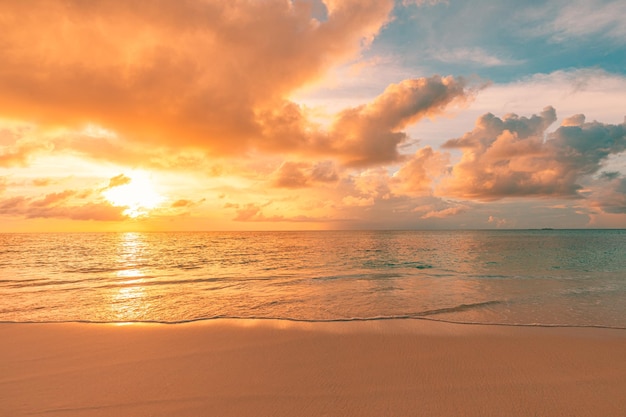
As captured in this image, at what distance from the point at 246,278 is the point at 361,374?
17217mm

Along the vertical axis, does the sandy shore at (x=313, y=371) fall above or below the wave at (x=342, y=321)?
above

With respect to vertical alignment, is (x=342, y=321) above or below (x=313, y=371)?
below

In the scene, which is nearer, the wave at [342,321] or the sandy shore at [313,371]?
the sandy shore at [313,371]

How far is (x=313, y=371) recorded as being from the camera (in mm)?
7152

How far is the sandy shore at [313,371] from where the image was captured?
5.75 meters

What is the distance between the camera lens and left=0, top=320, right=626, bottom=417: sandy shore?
5.75 metres

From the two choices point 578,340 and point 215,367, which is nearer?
point 215,367

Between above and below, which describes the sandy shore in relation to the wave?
above

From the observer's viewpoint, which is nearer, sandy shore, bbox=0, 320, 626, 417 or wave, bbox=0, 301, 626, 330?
sandy shore, bbox=0, 320, 626, 417

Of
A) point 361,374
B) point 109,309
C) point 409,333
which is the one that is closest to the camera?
point 361,374

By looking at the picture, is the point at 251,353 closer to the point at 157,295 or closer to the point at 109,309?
the point at 109,309

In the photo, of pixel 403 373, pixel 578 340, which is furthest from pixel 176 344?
pixel 578 340

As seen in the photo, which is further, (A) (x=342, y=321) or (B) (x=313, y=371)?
(A) (x=342, y=321)

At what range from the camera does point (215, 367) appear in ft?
24.5
